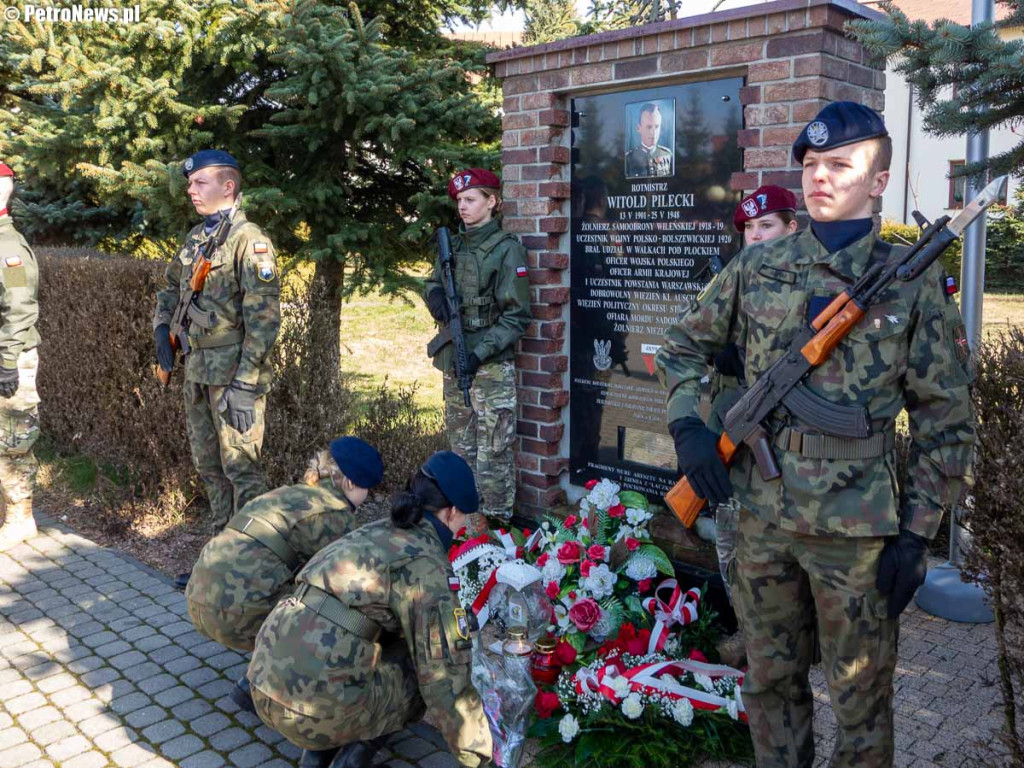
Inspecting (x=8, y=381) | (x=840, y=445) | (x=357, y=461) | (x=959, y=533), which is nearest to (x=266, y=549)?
(x=357, y=461)

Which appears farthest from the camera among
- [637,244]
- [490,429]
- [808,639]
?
[490,429]

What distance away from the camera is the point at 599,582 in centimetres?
400

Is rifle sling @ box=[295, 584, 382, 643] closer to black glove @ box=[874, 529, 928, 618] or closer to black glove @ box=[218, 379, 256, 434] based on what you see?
black glove @ box=[874, 529, 928, 618]

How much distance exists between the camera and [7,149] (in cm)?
755

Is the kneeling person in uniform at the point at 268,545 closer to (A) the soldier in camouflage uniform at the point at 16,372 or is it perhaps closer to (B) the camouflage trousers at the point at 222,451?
(B) the camouflage trousers at the point at 222,451

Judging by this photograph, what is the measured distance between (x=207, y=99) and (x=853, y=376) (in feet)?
19.5

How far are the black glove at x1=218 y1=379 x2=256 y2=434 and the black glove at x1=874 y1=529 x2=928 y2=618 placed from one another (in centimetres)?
322

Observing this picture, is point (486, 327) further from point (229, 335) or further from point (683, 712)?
point (683, 712)

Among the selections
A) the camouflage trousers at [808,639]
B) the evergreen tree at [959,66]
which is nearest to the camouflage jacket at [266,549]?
the camouflage trousers at [808,639]

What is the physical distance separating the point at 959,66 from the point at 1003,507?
151cm

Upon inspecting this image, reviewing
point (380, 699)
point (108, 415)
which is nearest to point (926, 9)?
point (108, 415)

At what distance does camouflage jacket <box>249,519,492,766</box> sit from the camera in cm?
287

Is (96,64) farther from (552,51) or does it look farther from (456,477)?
(456,477)

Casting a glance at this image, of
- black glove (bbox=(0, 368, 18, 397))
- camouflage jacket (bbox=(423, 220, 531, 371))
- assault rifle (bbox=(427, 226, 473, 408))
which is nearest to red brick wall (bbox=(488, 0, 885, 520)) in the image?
camouflage jacket (bbox=(423, 220, 531, 371))
